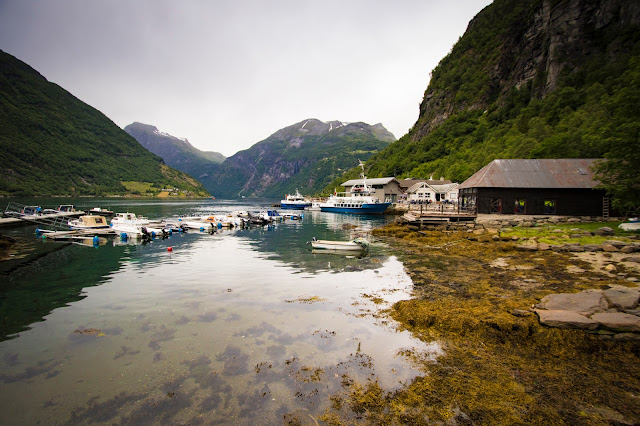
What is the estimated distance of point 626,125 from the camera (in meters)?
23.0

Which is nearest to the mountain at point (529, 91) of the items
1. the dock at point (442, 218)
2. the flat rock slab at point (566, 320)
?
the dock at point (442, 218)

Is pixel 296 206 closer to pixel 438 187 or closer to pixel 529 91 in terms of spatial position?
pixel 438 187

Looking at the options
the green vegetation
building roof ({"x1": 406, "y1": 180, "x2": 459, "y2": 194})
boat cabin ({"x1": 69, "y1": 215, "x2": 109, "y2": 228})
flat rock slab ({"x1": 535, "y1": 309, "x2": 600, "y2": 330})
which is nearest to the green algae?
flat rock slab ({"x1": 535, "y1": 309, "x2": 600, "y2": 330})

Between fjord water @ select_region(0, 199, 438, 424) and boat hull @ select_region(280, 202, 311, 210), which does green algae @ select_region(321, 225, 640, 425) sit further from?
boat hull @ select_region(280, 202, 311, 210)

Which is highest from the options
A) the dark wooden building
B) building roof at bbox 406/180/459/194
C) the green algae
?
building roof at bbox 406/180/459/194

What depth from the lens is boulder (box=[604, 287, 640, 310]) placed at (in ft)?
34.3

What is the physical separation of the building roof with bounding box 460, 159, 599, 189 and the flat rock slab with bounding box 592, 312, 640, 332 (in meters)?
32.1

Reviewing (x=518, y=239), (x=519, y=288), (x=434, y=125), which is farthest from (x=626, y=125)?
(x=434, y=125)

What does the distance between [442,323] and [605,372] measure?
4.82 metres

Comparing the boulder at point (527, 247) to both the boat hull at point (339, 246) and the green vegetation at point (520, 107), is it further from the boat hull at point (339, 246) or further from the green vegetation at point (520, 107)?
the boat hull at point (339, 246)

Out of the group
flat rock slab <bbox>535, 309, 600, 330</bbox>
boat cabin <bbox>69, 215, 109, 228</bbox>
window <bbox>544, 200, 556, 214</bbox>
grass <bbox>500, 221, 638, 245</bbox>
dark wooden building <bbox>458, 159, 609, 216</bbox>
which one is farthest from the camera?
boat cabin <bbox>69, 215, 109, 228</bbox>

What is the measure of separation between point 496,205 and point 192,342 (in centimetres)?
4119

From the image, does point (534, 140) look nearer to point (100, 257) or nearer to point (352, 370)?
point (352, 370)

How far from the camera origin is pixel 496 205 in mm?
39719
